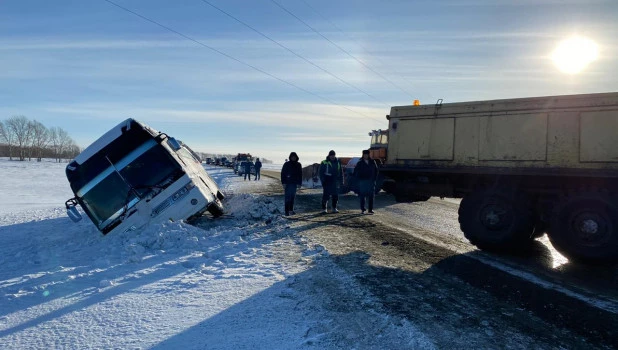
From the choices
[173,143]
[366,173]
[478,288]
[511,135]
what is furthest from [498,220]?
[173,143]

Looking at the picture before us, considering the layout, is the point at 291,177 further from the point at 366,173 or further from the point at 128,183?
the point at 128,183

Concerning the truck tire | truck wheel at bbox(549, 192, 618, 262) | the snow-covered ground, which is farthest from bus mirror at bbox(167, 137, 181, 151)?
truck wheel at bbox(549, 192, 618, 262)

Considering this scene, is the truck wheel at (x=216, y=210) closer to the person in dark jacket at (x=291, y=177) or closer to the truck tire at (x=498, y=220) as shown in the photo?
the person in dark jacket at (x=291, y=177)

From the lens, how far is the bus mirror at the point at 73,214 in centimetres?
717

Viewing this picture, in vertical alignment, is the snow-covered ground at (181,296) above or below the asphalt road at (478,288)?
below

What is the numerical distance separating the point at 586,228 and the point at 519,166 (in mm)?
1436

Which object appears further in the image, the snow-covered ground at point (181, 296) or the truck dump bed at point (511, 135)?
the truck dump bed at point (511, 135)

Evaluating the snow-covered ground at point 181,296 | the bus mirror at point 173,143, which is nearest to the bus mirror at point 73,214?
the snow-covered ground at point 181,296

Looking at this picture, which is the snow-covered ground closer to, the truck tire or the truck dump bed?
the truck tire

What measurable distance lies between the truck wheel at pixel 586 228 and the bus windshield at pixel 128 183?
7.12 m

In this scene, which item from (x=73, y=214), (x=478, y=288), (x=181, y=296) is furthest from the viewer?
(x=73, y=214)

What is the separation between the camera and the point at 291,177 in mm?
10883

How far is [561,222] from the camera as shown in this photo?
6.23 m

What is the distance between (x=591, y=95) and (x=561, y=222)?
86.3 inches
